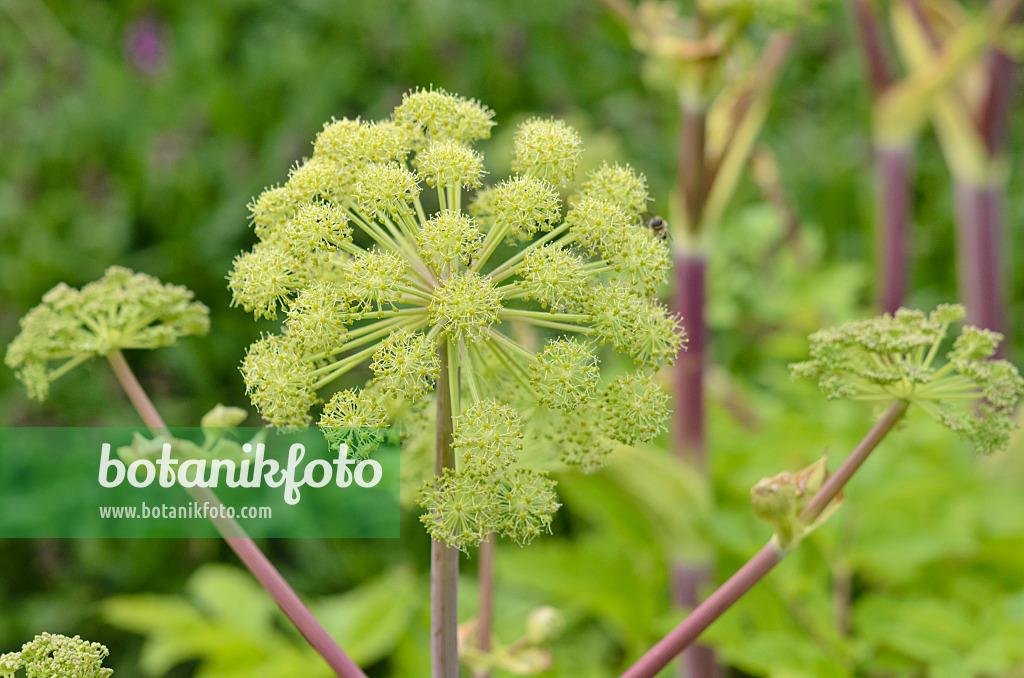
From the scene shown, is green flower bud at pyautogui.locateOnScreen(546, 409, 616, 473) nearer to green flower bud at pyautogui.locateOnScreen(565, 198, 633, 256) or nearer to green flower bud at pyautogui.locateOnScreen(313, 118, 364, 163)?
green flower bud at pyautogui.locateOnScreen(565, 198, 633, 256)

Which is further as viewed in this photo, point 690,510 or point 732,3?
point 690,510

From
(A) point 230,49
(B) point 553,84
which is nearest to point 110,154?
(A) point 230,49

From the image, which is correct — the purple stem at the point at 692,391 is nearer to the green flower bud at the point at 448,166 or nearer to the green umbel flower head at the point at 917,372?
the green umbel flower head at the point at 917,372

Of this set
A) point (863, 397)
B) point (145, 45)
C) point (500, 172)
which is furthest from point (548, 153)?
point (145, 45)

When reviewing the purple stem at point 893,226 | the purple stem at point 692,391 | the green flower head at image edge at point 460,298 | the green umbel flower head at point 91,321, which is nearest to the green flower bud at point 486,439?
the green flower head at image edge at point 460,298

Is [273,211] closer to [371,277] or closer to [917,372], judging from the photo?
[371,277]

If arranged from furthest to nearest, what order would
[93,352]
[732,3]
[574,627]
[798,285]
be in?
1. [574,627]
2. [798,285]
3. [732,3]
4. [93,352]

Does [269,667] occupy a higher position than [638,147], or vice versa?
[638,147]

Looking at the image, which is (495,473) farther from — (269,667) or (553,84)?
(553,84)
